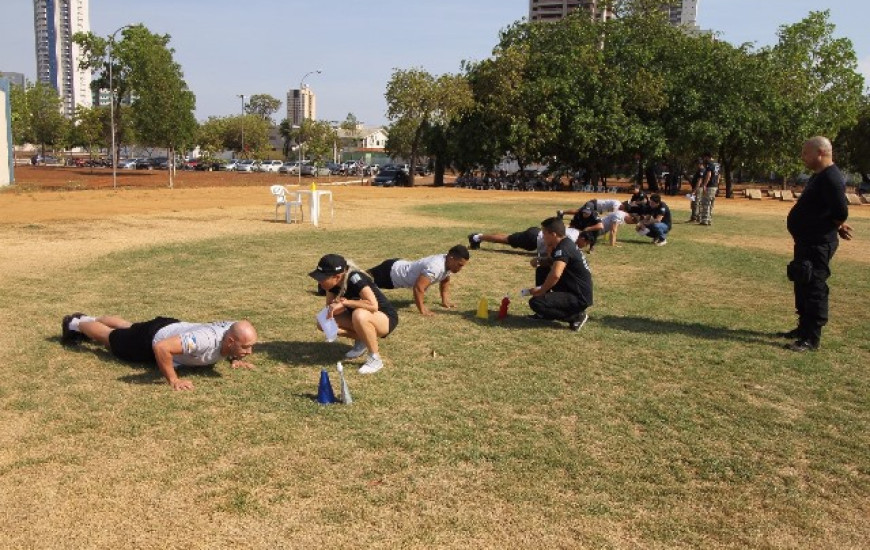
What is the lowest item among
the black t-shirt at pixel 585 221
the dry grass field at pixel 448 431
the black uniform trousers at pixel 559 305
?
the dry grass field at pixel 448 431

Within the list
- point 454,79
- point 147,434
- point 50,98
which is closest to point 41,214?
point 147,434

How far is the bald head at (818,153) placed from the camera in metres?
6.74

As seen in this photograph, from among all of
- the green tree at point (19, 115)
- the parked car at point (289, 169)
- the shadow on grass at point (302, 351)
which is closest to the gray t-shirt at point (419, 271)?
the shadow on grass at point (302, 351)

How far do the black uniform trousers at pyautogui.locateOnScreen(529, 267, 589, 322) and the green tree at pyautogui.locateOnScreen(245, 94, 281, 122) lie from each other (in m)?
133

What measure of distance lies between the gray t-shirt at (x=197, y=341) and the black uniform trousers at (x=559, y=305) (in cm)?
338

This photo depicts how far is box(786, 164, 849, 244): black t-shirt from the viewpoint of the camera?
6750mm

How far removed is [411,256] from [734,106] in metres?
32.1

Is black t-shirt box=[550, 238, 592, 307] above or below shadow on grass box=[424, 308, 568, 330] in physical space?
above

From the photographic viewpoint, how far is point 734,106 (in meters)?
38.3

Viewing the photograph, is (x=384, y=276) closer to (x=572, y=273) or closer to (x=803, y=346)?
(x=572, y=273)

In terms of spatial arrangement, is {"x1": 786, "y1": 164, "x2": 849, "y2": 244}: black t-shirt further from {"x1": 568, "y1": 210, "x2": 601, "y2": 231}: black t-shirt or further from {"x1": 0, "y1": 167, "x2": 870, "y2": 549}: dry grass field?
{"x1": 568, "y1": 210, "x2": 601, "y2": 231}: black t-shirt

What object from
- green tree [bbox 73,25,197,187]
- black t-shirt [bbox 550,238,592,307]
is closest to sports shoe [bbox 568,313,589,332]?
black t-shirt [bbox 550,238,592,307]

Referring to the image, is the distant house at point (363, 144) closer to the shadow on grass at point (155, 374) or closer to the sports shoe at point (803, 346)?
the sports shoe at point (803, 346)

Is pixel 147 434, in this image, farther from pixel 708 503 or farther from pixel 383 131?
pixel 383 131
